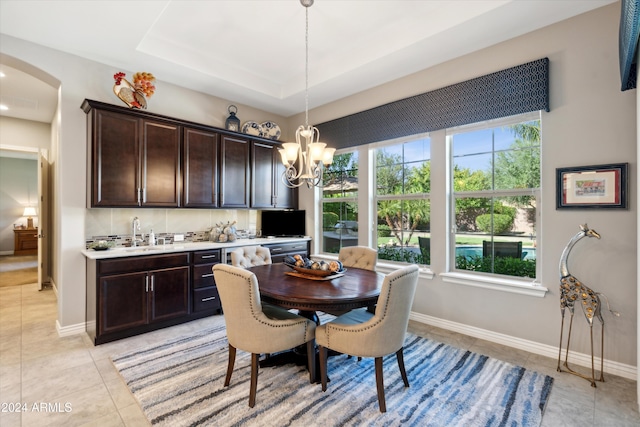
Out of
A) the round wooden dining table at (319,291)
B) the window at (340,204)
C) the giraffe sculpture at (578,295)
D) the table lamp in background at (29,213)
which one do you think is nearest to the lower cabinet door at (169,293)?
the round wooden dining table at (319,291)

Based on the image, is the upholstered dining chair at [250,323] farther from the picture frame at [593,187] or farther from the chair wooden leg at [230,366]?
the picture frame at [593,187]

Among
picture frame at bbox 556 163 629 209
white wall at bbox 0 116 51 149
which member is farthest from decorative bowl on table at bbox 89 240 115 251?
picture frame at bbox 556 163 629 209

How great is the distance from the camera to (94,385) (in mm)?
2260

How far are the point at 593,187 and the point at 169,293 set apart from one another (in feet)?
13.9

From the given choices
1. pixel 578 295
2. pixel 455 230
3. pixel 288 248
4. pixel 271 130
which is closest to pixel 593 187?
pixel 578 295

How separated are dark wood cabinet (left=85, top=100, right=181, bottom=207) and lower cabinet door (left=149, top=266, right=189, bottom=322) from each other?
831 millimetres

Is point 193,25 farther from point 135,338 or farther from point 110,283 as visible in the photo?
point 135,338

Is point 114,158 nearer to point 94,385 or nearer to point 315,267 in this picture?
point 94,385

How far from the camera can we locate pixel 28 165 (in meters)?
8.38

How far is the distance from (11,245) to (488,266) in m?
11.6

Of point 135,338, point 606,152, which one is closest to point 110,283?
point 135,338

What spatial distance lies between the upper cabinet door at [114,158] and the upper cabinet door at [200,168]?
0.54 m

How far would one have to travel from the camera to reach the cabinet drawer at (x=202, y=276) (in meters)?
3.56

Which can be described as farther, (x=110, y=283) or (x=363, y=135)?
(x=363, y=135)
